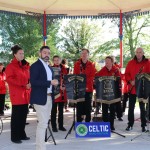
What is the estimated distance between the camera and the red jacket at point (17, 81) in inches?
243

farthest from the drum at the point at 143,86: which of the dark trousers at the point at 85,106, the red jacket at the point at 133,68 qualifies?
the dark trousers at the point at 85,106

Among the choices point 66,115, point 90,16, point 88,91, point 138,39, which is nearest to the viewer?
point 88,91

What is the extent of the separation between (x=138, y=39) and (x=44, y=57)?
26.1 m

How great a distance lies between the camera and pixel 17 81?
6195 mm

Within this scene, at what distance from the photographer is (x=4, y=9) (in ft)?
36.7

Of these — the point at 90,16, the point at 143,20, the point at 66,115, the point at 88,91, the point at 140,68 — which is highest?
the point at 143,20

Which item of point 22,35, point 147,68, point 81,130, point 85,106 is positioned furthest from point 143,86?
point 22,35

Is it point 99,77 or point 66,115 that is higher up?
point 99,77

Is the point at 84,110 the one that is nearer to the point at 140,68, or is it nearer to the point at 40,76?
the point at 140,68

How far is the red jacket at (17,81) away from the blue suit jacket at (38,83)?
1161 mm

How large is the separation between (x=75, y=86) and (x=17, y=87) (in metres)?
1.22

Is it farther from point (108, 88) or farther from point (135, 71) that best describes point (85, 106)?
point (135, 71)

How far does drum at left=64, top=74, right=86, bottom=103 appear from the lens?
22.2 ft

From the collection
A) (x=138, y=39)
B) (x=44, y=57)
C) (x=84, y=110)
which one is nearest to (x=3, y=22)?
(x=138, y=39)
